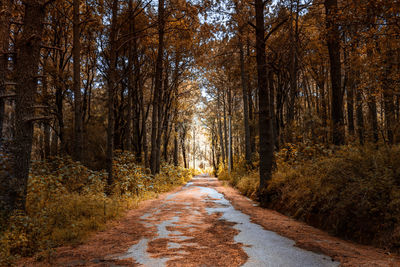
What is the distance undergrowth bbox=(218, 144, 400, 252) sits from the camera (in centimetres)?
372

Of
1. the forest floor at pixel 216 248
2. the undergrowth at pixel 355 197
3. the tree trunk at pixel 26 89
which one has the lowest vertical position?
the forest floor at pixel 216 248

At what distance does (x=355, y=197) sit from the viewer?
168 inches

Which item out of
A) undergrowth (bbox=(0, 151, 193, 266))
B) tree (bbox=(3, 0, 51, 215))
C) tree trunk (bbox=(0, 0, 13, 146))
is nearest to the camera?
undergrowth (bbox=(0, 151, 193, 266))

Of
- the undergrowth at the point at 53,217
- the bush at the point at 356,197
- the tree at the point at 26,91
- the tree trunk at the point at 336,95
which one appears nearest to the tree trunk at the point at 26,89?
the tree at the point at 26,91

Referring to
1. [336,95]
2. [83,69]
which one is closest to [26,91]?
[336,95]

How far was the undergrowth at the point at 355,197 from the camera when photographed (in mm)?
3716

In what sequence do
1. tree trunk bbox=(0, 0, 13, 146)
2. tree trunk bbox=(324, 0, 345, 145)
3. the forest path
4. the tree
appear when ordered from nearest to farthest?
1. the forest path
2. the tree
3. tree trunk bbox=(0, 0, 13, 146)
4. tree trunk bbox=(324, 0, 345, 145)

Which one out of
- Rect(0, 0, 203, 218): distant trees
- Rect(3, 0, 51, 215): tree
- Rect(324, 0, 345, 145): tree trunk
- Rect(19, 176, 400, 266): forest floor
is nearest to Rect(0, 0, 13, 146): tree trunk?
Rect(0, 0, 203, 218): distant trees

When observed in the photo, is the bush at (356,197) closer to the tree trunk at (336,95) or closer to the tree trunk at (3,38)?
the tree trunk at (336,95)

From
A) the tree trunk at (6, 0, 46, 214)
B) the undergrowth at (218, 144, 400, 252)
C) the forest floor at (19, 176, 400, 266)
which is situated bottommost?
the forest floor at (19, 176, 400, 266)

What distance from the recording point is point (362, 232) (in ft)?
12.9

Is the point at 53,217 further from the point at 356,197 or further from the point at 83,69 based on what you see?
the point at 83,69

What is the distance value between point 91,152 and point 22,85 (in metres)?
14.8

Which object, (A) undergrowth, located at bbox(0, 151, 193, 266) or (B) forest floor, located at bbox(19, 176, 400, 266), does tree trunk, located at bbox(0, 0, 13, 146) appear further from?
(B) forest floor, located at bbox(19, 176, 400, 266)
